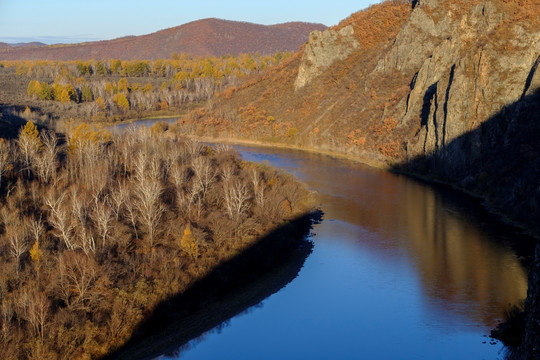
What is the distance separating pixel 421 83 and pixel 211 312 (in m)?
35.6

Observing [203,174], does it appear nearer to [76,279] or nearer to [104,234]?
[104,234]

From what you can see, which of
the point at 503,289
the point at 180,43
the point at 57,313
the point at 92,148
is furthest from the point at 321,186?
the point at 180,43

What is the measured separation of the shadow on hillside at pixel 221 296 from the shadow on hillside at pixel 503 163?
11.6 metres

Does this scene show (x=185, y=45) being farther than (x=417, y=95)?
Yes

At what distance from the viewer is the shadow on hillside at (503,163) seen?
3117 cm

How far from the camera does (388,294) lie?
22.0 meters

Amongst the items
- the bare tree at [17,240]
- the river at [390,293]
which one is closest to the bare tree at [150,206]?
the bare tree at [17,240]

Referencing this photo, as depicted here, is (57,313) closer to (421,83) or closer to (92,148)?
(92,148)

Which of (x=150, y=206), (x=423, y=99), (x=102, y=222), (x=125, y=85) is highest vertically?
(x=125, y=85)

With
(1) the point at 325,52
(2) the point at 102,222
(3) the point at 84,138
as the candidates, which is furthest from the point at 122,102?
(2) the point at 102,222

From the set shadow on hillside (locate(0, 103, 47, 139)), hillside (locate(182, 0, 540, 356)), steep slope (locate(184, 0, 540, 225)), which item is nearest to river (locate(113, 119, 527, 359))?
hillside (locate(182, 0, 540, 356))

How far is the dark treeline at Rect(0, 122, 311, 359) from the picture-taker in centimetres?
1803

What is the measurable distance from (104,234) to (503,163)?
26.2 meters

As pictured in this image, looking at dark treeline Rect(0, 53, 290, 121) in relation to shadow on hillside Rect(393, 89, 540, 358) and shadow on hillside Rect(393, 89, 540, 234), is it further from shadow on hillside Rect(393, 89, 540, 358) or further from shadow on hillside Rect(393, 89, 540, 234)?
shadow on hillside Rect(393, 89, 540, 234)
